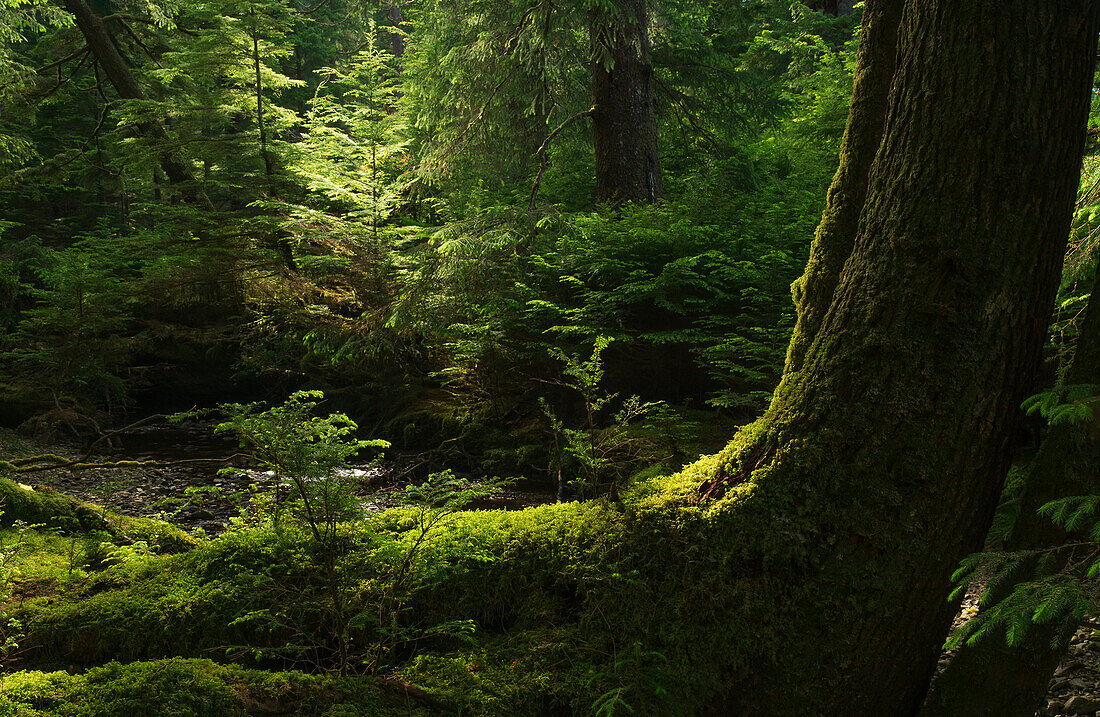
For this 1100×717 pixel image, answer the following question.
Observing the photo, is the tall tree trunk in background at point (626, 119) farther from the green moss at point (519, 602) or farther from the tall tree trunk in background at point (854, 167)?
the green moss at point (519, 602)

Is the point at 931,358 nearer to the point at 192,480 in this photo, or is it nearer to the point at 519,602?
the point at 519,602

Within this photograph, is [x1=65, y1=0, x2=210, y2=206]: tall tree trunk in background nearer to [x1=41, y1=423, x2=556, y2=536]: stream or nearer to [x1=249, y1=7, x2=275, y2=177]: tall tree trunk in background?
[x1=249, y1=7, x2=275, y2=177]: tall tree trunk in background

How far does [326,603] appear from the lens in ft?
8.63

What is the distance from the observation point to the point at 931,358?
7.39ft

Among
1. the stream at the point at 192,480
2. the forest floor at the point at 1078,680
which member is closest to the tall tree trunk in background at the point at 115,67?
the stream at the point at 192,480

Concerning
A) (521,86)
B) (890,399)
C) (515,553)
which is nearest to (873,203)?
(890,399)

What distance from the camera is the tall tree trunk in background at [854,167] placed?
2.74m

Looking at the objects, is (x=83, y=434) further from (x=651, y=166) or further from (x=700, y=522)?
(x=700, y=522)

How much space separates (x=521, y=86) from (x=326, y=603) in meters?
8.06

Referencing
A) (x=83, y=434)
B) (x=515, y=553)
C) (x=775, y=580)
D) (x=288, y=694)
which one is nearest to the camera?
(x=288, y=694)

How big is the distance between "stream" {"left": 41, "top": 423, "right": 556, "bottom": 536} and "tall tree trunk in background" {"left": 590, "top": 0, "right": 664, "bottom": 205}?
422 cm

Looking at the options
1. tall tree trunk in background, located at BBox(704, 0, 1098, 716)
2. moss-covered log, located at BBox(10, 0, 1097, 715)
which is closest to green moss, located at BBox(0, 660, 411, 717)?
moss-covered log, located at BBox(10, 0, 1097, 715)

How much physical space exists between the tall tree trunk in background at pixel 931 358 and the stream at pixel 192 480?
2.50 meters

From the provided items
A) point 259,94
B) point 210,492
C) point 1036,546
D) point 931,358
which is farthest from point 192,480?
point 1036,546
